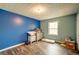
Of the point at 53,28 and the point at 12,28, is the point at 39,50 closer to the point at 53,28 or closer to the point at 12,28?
the point at 53,28

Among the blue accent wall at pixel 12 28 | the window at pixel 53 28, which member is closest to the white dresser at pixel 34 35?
the blue accent wall at pixel 12 28

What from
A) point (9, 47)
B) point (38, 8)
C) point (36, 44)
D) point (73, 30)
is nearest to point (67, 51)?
point (73, 30)

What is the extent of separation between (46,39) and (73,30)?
1.68 ft

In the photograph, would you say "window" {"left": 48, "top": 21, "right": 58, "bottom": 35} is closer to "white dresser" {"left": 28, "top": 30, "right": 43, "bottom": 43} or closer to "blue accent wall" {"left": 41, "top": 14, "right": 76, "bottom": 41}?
"blue accent wall" {"left": 41, "top": 14, "right": 76, "bottom": 41}

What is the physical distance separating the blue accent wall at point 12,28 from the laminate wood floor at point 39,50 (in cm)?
12

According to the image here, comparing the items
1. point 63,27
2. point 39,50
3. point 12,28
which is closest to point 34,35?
point 39,50

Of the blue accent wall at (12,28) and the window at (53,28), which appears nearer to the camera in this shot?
the blue accent wall at (12,28)

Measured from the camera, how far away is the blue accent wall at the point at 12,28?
5.03ft

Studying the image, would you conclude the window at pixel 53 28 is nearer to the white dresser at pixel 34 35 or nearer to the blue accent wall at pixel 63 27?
the blue accent wall at pixel 63 27

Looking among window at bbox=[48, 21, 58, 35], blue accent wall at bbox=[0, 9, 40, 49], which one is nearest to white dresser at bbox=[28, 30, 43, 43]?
blue accent wall at bbox=[0, 9, 40, 49]

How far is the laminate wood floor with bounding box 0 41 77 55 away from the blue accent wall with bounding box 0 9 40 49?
0.40 ft

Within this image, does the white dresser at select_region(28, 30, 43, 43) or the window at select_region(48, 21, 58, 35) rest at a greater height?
the window at select_region(48, 21, 58, 35)

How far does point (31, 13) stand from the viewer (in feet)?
5.45

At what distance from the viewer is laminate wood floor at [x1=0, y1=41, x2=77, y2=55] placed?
1.57 metres
